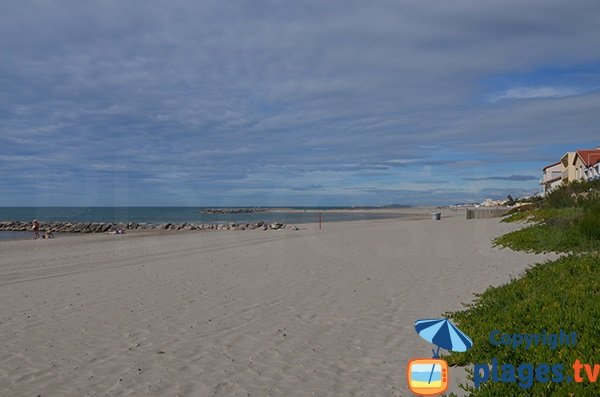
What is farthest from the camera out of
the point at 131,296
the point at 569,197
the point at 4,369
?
Result: the point at 569,197

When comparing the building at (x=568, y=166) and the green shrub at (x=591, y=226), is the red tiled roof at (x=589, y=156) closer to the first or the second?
the building at (x=568, y=166)

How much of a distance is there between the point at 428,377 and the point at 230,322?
5585 mm

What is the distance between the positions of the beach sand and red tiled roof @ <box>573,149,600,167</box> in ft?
150

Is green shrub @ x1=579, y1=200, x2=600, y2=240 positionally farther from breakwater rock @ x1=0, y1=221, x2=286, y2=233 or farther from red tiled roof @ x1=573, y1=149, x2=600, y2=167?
red tiled roof @ x1=573, y1=149, x2=600, y2=167

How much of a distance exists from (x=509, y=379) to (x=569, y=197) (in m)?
30.6

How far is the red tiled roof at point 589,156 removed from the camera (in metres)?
55.1

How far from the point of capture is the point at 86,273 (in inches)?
615

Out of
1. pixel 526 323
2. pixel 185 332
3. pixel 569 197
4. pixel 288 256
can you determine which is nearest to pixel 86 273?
pixel 288 256

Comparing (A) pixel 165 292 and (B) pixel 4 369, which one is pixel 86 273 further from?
(B) pixel 4 369

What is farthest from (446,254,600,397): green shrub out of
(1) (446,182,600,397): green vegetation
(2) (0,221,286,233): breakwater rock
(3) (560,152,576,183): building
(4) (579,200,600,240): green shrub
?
(3) (560,152,576,183): building

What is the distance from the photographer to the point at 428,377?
391 centimetres

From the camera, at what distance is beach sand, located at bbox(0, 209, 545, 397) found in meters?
6.09

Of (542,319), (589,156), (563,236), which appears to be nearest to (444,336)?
(542,319)

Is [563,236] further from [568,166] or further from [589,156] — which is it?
[568,166]
